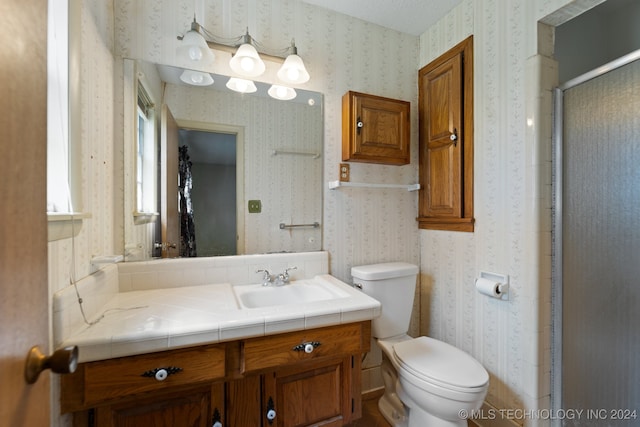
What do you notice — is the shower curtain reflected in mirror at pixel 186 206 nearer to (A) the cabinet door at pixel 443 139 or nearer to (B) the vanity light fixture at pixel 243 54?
(B) the vanity light fixture at pixel 243 54

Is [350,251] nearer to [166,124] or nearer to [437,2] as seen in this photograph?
[166,124]

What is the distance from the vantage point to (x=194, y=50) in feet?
4.43

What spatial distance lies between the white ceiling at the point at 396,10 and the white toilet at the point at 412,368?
62.2 inches

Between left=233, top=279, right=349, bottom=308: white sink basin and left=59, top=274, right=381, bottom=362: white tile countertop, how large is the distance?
0.39ft

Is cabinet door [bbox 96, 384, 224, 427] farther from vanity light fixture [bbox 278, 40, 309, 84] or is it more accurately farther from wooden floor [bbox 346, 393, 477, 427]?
vanity light fixture [bbox 278, 40, 309, 84]

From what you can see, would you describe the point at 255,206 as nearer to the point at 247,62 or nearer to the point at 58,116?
the point at 247,62

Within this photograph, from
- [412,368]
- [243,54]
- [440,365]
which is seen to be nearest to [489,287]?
[440,365]

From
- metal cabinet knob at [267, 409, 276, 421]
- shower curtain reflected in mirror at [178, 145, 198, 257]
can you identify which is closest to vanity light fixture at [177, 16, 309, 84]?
shower curtain reflected in mirror at [178, 145, 198, 257]

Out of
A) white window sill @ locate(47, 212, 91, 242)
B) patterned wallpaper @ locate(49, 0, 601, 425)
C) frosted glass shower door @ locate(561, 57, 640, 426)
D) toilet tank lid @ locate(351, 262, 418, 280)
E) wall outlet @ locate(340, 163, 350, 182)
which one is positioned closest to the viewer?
white window sill @ locate(47, 212, 91, 242)

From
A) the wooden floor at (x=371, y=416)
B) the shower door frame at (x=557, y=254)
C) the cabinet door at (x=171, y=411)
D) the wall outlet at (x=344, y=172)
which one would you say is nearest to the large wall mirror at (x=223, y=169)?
the wall outlet at (x=344, y=172)

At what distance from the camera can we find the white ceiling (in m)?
1.64

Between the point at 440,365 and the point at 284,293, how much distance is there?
829 mm

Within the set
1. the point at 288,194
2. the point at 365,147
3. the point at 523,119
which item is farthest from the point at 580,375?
the point at 288,194

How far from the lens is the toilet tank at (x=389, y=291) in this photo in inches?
62.9
